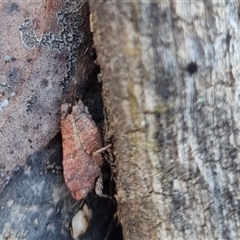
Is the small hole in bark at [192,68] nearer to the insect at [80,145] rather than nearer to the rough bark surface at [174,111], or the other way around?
the rough bark surface at [174,111]

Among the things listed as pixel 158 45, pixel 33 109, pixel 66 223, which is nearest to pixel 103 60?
pixel 158 45

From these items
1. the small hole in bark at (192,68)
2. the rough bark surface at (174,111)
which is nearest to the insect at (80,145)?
the rough bark surface at (174,111)

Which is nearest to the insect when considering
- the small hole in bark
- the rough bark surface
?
the rough bark surface

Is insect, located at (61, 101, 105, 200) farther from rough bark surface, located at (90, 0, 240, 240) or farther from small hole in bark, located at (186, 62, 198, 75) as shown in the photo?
small hole in bark, located at (186, 62, 198, 75)

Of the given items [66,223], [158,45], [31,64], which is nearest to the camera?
[158,45]

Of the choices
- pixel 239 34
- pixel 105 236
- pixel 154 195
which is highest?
pixel 239 34

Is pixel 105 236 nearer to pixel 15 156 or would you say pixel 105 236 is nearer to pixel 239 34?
pixel 15 156

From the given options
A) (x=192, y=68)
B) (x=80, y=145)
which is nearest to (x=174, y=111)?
(x=192, y=68)
